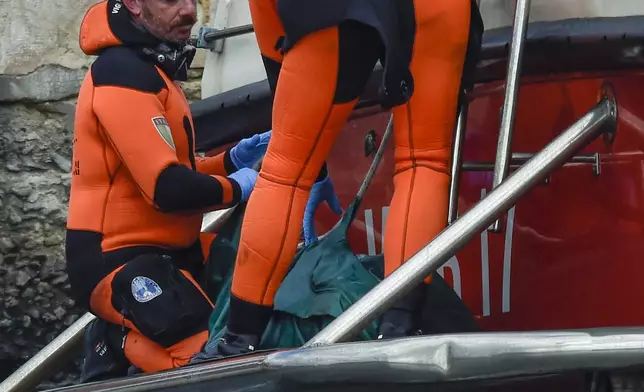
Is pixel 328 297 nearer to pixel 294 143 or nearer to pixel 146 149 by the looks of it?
pixel 294 143

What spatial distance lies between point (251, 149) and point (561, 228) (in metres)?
0.74

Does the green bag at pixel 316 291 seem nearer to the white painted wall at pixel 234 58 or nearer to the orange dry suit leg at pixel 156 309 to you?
the orange dry suit leg at pixel 156 309

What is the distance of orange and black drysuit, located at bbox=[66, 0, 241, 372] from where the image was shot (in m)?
2.04

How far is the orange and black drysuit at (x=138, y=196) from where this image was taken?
6.69ft

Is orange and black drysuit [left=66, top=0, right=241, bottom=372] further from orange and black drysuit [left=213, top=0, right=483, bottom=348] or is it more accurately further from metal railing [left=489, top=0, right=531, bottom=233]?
metal railing [left=489, top=0, right=531, bottom=233]

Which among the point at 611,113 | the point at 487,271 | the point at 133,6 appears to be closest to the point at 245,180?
the point at 133,6

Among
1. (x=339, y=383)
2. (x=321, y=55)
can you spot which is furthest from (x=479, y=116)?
(x=339, y=383)

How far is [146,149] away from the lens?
2.02 meters

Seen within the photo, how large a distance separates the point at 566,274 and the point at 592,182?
0.18 metres

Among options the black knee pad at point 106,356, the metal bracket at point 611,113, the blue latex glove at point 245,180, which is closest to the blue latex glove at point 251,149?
the blue latex glove at point 245,180

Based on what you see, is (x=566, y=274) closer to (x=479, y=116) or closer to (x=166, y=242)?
(x=479, y=116)

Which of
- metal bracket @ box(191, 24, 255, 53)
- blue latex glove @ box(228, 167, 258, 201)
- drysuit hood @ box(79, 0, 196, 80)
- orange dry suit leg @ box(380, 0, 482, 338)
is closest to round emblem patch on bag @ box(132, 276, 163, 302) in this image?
blue latex glove @ box(228, 167, 258, 201)

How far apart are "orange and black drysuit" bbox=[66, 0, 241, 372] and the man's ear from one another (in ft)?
→ 0.04

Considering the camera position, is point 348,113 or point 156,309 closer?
point 348,113
